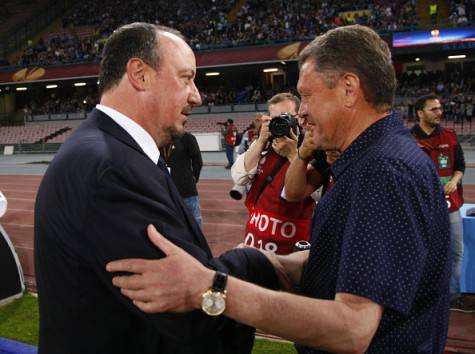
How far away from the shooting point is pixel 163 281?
1267 mm

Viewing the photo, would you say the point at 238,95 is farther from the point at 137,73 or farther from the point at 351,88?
the point at 351,88

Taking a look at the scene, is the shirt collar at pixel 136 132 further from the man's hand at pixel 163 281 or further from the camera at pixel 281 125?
the camera at pixel 281 125

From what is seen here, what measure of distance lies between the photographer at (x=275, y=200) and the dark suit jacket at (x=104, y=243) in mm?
1886

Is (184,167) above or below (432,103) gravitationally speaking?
below

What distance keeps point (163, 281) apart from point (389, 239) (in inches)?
22.6

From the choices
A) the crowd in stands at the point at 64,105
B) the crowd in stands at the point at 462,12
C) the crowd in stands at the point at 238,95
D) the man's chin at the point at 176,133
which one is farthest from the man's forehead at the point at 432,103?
the crowd in stands at the point at 64,105

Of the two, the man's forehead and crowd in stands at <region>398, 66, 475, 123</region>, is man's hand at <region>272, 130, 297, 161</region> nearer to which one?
the man's forehead

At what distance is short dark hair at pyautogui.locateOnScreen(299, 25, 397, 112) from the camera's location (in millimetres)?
1523

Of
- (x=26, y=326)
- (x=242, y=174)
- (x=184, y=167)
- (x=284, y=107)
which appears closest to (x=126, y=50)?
(x=242, y=174)

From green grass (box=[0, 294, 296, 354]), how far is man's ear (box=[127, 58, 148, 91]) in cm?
279

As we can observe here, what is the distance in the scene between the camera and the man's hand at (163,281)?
1.27 meters

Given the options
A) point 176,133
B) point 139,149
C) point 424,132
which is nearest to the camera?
point 139,149

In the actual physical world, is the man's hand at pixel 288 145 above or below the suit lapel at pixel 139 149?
below

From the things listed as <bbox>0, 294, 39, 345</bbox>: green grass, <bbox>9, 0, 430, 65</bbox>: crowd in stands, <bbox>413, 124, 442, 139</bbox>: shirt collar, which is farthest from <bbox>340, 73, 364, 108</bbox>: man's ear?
<bbox>9, 0, 430, 65</bbox>: crowd in stands
